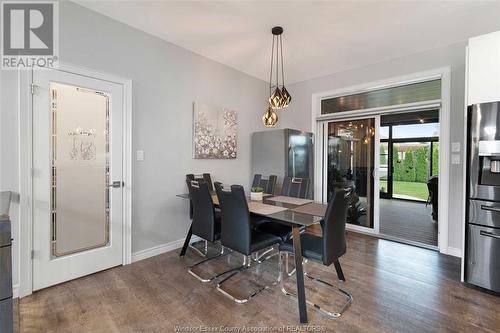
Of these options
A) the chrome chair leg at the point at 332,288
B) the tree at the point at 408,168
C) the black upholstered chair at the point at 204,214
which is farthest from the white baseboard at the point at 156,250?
the tree at the point at 408,168

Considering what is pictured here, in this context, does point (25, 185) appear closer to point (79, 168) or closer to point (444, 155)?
point (79, 168)

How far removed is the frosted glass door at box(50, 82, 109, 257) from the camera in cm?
239

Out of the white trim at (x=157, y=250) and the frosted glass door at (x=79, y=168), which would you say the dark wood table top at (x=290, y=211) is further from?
the frosted glass door at (x=79, y=168)

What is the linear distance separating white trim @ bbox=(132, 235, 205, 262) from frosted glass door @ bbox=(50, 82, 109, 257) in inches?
16.8

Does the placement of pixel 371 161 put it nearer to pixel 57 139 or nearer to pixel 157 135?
pixel 157 135

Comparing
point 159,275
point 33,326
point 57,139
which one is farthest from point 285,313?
point 57,139

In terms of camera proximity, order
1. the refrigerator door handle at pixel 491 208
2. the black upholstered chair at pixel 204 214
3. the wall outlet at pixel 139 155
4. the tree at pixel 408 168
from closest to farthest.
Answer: the refrigerator door handle at pixel 491 208
the black upholstered chair at pixel 204 214
the wall outlet at pixel 139 155
the tree at pixel 408 168

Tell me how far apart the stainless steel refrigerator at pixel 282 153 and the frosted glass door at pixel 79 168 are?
2.41 metres

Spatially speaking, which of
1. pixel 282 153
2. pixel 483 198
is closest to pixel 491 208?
pixel 483 198

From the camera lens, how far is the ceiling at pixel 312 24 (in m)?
2.45

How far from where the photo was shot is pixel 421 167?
7.82 m

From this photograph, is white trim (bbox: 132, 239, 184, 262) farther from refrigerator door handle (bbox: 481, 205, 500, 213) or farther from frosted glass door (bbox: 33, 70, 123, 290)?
refrigerator door handle (bbox: 481, 205, 500, 213)

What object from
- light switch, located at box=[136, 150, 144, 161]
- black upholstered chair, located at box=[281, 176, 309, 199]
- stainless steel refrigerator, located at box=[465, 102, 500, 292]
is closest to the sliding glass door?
black upholstered chair, located at box=[281, 176, 309, 199]

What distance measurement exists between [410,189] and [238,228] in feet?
26.5
